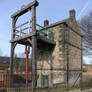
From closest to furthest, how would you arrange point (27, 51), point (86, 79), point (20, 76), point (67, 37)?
point (27, 51)
point (86, 79)
point (67, 37)
point (20, 76)

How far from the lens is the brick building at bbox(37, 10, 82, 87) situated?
486 inches

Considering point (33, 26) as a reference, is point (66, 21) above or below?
above

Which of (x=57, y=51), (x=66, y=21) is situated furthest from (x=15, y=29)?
(x=66, y=21)

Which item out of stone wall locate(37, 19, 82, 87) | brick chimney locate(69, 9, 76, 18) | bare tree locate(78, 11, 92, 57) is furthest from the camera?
bare tree locate(78, 11, 92, 57)

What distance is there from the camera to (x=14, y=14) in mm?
11648

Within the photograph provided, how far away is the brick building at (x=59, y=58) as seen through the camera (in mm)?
12352

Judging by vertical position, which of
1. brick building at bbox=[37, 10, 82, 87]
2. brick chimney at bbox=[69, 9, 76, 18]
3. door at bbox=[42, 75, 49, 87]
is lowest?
door at bbox=[42, 75, 49, 87]

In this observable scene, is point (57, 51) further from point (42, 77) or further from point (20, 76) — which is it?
point (20, 76)

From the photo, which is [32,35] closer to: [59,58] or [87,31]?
[59,58]

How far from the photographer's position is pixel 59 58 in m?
12.5

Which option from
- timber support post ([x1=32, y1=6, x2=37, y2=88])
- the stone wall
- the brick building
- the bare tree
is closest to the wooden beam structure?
timber support post ([x1=32, y1=6, x2=37, y2=88])

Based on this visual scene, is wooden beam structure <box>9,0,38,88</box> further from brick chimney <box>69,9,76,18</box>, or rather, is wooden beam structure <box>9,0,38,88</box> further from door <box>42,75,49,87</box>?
brick chimney <box>69,9,76,18</box>

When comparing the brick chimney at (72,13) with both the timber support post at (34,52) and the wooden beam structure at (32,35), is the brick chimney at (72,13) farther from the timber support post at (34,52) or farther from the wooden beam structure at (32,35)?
the timber support post at (34,52)

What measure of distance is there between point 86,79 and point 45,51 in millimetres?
4813
